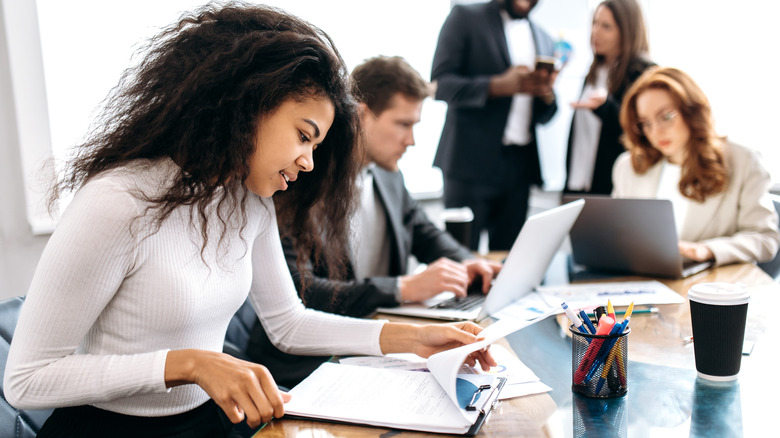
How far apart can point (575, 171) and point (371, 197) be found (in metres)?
1.57

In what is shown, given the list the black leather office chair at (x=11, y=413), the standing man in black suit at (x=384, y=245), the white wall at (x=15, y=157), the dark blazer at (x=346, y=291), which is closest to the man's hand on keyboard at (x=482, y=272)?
the standing man in black suit at (x=384, y=245)

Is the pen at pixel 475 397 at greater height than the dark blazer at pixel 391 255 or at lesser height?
greater

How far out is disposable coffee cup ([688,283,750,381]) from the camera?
0.92m

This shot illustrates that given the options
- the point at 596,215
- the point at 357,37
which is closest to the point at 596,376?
the point at 596,215

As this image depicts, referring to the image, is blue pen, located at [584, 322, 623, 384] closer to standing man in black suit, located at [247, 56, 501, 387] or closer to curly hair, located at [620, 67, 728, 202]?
standing man in black suit, located at [247, 56, 501, 387]

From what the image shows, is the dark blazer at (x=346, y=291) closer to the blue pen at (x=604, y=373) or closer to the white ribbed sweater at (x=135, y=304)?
the white ribbed sweater at (x=135, y=304)

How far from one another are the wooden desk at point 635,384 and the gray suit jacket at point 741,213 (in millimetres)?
544

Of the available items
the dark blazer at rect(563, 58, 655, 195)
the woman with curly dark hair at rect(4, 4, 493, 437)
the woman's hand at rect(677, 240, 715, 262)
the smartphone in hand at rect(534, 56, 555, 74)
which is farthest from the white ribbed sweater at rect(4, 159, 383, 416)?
the dark blazer at rect(563, 58, 655, 195)

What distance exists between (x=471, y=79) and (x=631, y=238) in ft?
3.91

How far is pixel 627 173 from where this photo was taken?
226 centimetres

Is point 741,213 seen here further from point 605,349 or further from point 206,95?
point 206,95

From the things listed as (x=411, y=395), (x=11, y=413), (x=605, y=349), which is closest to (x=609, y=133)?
(x=605, y=349)

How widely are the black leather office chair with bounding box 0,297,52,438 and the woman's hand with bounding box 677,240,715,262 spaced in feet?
5.02

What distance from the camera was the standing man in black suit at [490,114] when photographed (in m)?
2.65
